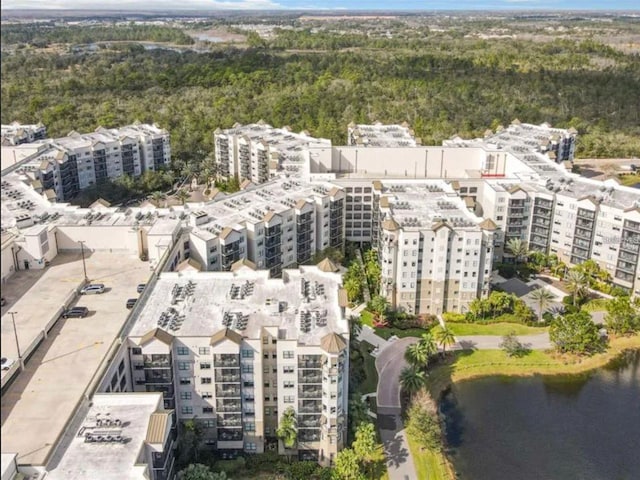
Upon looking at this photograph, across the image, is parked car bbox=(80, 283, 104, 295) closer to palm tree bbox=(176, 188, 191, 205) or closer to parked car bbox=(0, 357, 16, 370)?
parked car bbox=(0, 357, 16, 370)

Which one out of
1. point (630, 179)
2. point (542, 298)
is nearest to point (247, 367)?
point (542, 298)

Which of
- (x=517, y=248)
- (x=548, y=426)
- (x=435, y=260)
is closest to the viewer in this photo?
(x=548, y=426)

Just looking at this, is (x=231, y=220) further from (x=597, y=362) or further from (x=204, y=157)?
(x=204, y=157)

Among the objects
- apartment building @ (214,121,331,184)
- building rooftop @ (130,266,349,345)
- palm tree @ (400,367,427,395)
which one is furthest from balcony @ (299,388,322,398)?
apartment building @ (214,121,331,184)

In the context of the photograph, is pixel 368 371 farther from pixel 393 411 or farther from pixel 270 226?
pixel 270 226

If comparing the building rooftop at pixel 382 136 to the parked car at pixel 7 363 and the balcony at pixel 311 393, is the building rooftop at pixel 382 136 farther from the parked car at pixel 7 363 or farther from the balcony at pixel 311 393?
the parked car at pixel 7 363

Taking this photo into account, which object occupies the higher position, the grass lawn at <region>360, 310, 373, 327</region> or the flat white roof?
the flat white roof

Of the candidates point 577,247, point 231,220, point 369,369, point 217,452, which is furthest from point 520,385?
point 231,220
